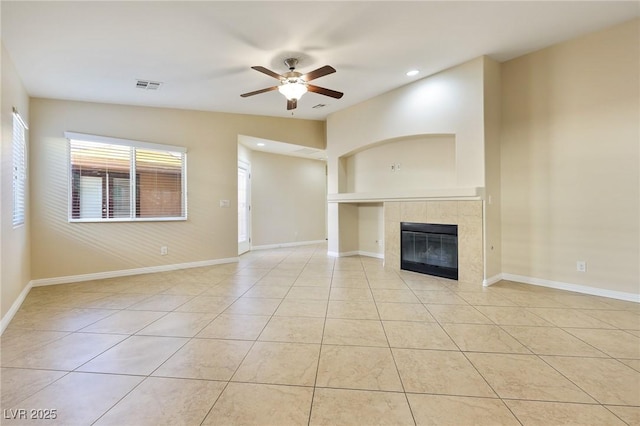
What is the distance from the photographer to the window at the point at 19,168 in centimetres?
334

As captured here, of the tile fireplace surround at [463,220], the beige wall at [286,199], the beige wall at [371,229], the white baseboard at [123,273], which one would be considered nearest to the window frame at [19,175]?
the white baseboard at [123,273]

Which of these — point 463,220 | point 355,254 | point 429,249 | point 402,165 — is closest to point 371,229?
point 355,254

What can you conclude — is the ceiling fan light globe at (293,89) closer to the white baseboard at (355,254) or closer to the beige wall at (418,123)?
the beige wall at (418,123)

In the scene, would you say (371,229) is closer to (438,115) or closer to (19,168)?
(438,115)

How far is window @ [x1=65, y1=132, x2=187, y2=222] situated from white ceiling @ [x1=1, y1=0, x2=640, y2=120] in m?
0.84

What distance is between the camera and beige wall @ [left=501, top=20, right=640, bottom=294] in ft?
10.8

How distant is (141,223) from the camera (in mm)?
4965

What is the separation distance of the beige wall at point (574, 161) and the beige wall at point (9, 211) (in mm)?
6034

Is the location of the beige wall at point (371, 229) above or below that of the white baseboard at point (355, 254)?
above

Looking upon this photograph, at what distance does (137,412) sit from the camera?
1.57 metres

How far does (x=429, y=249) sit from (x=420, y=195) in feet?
2.89

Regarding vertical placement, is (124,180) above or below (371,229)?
above

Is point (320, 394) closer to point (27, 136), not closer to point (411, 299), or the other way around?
point (411, 299)

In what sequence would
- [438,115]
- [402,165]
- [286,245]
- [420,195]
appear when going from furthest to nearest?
[286,245], [402,165], [420,195], [438,115]
